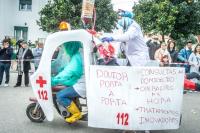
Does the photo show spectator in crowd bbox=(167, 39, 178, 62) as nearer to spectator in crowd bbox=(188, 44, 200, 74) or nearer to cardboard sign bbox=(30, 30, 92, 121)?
spectator in crowd bbox=(188, 44, 200, 74)

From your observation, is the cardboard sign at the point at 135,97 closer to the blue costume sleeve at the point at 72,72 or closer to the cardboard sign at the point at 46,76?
the blue costume sleeve at the point at 72,72

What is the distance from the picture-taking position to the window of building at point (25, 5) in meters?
45.9

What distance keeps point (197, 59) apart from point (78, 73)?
8829 mm

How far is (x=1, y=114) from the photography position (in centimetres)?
990

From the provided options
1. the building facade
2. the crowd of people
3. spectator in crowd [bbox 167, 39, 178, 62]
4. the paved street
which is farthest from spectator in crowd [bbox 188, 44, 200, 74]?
the building facade

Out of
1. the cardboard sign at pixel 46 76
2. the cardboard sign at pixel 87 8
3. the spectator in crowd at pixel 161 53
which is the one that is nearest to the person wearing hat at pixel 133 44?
the cardboard sign at pixel 87 8

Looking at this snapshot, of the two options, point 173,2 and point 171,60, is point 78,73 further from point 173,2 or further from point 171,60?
point 173,2

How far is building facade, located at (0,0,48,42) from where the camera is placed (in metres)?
45.3

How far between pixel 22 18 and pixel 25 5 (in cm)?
132

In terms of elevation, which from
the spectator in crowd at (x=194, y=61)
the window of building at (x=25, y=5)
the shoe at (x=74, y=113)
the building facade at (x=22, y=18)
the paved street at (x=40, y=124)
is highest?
the window of building at (x=25, y=5)

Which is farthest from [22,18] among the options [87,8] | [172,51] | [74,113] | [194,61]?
[74,113]

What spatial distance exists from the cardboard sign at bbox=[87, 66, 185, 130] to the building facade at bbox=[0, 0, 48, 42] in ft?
125

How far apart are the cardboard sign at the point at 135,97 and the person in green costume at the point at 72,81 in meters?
0.60

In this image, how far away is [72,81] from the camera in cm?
842
